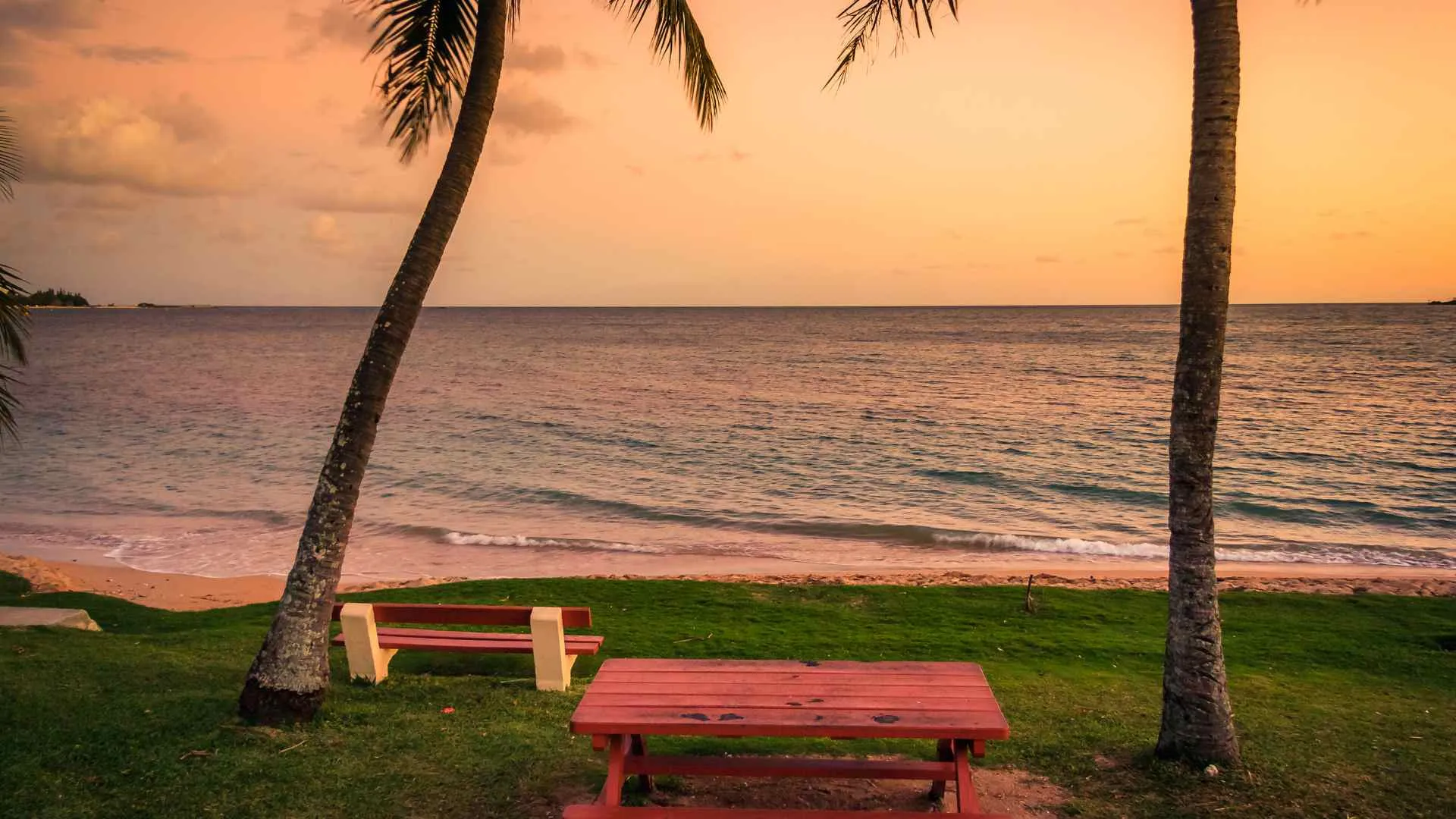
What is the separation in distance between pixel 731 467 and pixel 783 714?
2324 cm

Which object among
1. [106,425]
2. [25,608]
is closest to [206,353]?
[106,425]

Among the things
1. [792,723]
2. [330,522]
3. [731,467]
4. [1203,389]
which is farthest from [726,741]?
[731,467]

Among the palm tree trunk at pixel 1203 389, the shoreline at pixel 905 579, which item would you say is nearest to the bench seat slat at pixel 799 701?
the palm tree trunk at pixel 1203 389

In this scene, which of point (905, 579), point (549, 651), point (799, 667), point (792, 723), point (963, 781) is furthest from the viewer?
point (905, 579)

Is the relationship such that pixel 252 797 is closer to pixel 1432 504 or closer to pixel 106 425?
pixel 1432 504

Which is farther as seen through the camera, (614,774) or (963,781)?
(614,774)

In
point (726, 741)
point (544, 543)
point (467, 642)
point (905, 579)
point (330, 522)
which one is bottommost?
point (544, 543)

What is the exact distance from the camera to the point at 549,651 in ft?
26.4

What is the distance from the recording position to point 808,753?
6594mm

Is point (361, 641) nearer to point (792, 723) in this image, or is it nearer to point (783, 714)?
point (783, 714)

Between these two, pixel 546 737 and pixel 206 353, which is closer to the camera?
pixel 546 737

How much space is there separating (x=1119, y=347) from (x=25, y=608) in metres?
89.2

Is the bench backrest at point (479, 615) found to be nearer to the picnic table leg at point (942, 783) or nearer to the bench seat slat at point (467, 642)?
the bench seat slat at point (467, 642)

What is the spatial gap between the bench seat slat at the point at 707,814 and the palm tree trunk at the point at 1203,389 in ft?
6.40
